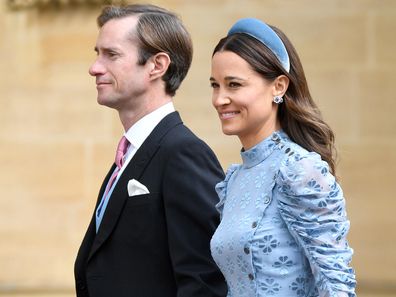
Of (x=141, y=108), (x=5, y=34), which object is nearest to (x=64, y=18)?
(x=5, y=34)

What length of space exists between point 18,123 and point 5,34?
49 cm

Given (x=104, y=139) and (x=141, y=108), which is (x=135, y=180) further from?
(x=104, y=139)

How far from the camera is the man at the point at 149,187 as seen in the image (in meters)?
3.69

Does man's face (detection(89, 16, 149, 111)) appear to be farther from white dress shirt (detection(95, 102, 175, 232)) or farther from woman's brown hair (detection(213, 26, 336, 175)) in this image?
woman's brown hair (detection(213, 26, 336, 175))

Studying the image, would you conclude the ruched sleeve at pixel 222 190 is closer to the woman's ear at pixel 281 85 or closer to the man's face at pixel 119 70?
the woman's ear at pixel 281 85

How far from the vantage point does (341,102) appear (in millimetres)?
6297

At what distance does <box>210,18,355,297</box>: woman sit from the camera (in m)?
2.99

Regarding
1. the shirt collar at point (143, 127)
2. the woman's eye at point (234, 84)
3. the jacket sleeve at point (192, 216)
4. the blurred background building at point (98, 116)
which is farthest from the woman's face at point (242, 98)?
the blurred background building at point (98, 116)

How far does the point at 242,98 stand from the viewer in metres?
3.19

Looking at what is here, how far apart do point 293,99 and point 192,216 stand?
2.05ft

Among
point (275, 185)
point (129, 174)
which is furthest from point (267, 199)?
point (129, 174)

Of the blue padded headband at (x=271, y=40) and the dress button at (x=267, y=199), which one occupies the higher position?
the blue padded headband at (x=271, y=40)

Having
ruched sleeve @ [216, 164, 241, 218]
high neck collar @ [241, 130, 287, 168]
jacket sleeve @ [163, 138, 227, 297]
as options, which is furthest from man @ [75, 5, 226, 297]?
high neck collar @ [241, 130, 287, 168]

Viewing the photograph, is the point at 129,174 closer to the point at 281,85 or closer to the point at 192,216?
the point at 192,216
